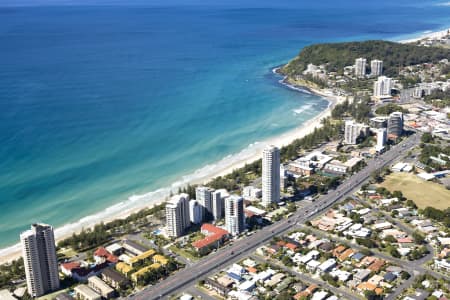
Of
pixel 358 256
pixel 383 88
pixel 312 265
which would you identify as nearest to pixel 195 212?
pixel 312 265

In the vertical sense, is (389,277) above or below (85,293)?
below

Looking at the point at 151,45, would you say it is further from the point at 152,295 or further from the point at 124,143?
the point at 152,295

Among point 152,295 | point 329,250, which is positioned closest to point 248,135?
point 329,250

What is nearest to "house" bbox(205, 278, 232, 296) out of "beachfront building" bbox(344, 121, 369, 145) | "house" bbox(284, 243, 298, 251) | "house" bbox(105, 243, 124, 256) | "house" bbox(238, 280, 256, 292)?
"house" bbox(238, 280, 256, 292)

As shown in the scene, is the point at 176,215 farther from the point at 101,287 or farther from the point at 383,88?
the point at 383,88

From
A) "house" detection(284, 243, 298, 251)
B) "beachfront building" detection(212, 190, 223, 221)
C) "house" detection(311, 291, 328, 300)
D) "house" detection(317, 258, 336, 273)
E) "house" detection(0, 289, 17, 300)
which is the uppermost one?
"beachfront building" detection(212, 190, 223, 221)

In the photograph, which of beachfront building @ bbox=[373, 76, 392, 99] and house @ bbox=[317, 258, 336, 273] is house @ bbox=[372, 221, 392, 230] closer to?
house @ bbox=[317, 258, 336, 273]
